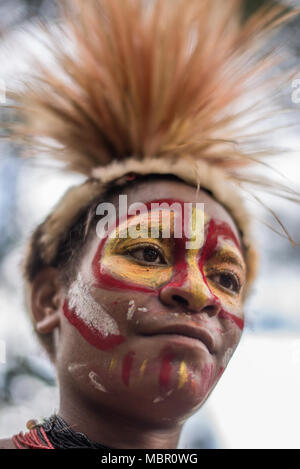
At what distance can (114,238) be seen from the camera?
93.7 inches

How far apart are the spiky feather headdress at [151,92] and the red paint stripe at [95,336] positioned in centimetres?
46

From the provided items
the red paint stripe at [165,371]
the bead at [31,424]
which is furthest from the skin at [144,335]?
the bead at [31,424]

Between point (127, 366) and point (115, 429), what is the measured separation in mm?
291

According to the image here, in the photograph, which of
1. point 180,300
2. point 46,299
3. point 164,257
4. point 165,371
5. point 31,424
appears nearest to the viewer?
point 165,371

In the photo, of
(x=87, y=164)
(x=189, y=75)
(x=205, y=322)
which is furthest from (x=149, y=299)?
(x=189, y=75)

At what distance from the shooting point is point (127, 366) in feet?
6.97

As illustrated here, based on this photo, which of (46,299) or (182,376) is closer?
(182,376)

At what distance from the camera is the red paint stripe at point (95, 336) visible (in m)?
2.18

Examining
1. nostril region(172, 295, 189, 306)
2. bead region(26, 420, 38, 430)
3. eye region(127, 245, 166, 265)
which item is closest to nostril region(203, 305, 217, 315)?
nostril region(172, 295, 189, 306)

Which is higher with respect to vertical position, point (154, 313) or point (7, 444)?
point (154, 313)

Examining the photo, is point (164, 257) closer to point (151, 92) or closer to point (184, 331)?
point (184, 331)

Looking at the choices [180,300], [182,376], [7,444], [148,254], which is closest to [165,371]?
[182,376]

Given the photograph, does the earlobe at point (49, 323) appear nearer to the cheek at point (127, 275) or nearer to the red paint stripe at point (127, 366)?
the cheek at point (127, 275)

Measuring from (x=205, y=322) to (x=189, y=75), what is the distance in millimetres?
1202
